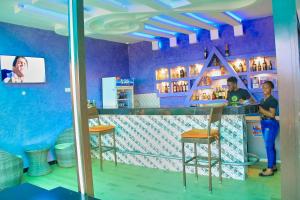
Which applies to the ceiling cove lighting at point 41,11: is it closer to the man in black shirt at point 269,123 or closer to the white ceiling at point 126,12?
the white ceiling at point 126,12

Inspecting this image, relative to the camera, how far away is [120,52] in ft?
21.9

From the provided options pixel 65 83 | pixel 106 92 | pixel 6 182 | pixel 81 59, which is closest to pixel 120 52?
pixel 106 92

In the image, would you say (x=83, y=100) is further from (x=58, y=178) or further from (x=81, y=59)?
(x=58, y=178)

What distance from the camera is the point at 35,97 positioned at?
4660 millimetres

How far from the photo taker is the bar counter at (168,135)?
332 cm

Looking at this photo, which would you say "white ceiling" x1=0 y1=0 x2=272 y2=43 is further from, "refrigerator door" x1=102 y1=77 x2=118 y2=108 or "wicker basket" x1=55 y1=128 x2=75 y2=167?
"wicker basket" x1=55 y1=128 x2=75 y2=167

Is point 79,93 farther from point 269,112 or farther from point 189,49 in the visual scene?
point 189,49

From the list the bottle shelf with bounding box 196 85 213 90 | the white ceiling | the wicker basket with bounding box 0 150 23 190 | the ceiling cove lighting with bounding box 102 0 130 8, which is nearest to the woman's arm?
the white ceiling

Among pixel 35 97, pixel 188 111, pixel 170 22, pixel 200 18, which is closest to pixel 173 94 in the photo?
pixel 170 22

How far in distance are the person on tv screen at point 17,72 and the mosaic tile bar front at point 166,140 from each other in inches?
63.6

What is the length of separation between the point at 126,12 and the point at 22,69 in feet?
7.24

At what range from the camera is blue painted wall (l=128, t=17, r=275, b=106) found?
16.5 ft

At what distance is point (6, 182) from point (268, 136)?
3.64 m

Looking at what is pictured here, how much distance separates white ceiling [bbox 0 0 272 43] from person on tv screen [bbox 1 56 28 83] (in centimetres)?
67
